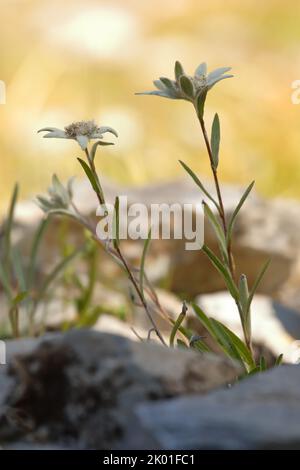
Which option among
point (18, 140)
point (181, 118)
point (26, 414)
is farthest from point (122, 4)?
point (26, 414)

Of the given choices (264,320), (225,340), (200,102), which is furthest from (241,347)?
(264,320)

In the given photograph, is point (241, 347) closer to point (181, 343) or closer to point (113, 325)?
point (181, 343)

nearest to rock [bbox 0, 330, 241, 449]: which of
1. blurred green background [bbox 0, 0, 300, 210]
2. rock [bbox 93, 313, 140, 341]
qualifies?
rock [bbox 93, 313, 140, 341]

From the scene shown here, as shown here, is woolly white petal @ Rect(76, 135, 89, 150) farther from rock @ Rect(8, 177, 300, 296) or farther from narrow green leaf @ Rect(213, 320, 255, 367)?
rock @ Rect(8, 177, 300, 296)

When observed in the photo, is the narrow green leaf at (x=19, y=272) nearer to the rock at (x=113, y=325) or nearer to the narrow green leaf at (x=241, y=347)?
the rock at (x=113, y=325)

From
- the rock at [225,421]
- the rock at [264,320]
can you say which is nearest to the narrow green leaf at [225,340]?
the rock at [225,421]
